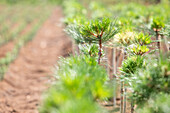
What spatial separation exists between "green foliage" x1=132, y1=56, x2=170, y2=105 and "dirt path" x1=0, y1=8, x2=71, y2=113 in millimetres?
568

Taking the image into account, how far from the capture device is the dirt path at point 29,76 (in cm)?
344

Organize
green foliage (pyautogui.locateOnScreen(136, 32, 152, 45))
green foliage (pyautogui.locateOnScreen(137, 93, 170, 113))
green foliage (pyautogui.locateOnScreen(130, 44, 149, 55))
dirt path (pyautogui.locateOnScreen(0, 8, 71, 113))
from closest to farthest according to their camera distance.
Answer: green foliage (pyautogui.locateOnScreen(137, 93, 170, 113))
green foliage (pyautogui.locateOnScreen(130, 44, 149, 55))
green foliage (pyautogui.locateOnScreen(136, 32, 152, 45))
dirt path (pyautogui.locateOnScreen(0, 8, 71, 113))

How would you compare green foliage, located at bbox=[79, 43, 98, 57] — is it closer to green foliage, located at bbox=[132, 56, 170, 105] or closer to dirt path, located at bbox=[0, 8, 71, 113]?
dirt path, located at bbox=[0, 8, 71, 113]

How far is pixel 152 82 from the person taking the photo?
3.97 feet

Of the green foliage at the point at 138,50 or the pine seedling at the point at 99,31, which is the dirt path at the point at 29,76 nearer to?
the pine seedling at the point at 99,31

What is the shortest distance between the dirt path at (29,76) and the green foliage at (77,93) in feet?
0.78

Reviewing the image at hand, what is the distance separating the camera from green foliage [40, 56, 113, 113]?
903 mm

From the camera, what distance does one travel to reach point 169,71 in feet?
3.81

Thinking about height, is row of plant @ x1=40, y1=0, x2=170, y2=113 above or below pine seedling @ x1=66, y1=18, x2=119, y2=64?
below

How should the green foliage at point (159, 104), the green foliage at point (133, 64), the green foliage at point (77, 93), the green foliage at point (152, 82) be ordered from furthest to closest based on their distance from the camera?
the green foliage at point (133, 64)
the green foliage at point (152, 82)
the green foliage at point (159, 104)
the green foliage at point (77, 93)

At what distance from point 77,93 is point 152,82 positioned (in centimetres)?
49

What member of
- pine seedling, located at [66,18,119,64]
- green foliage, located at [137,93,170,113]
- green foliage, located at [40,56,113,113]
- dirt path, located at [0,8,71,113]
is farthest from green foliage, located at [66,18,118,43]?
green foliage, located at [137,93,170,113]

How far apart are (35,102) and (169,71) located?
9.35ft

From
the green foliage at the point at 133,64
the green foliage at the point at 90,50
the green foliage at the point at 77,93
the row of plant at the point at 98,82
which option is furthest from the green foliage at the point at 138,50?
the green foliage at the point at 77,93
